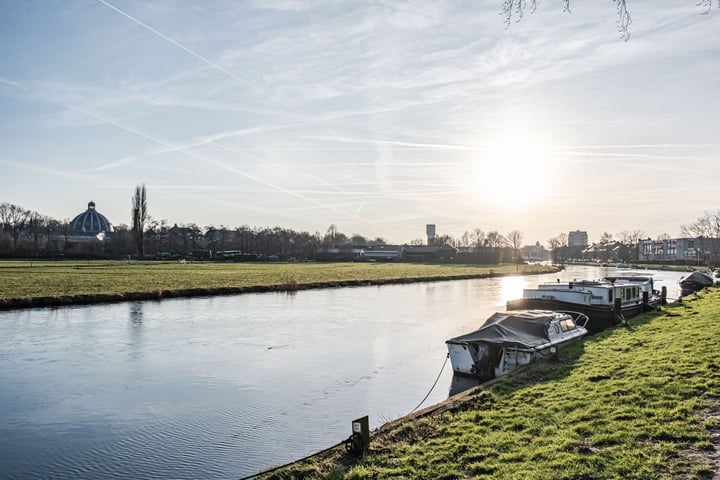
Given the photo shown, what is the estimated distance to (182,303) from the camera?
118 ft

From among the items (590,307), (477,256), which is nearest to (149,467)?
(590,307)

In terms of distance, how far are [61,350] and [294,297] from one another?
2283 centimetres

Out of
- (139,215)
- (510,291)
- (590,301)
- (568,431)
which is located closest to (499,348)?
(568,431)

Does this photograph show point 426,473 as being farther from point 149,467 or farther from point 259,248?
point 259,248

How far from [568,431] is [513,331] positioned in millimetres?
8800

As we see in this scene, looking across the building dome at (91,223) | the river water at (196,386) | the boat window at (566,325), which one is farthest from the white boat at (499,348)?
the building dome at (91,223)

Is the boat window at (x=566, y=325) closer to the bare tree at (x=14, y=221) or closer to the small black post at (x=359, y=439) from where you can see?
the small black post at (x=359, y=439)

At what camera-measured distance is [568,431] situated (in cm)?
841

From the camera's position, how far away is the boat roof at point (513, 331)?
1609cm

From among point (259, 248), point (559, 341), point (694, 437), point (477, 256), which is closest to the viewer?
point (694, 437)

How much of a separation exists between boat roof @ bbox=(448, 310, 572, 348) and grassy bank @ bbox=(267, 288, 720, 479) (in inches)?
99.5

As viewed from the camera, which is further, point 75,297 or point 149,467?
point 75,297

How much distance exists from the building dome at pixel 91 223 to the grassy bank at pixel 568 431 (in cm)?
18308

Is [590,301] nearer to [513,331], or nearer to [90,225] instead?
[513,331]
